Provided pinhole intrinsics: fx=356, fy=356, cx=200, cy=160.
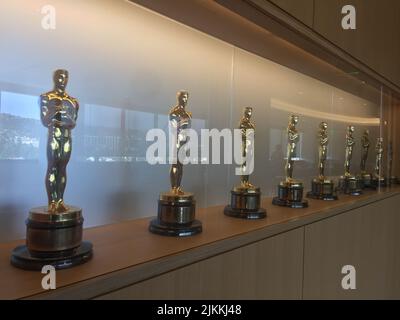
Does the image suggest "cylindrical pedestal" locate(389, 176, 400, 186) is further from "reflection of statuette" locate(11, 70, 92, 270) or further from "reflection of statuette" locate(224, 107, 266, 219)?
"reflection of statuette" locate(11, 70, 92, 270)

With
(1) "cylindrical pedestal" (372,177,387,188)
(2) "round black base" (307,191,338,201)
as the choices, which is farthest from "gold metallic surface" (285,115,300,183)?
(1) "cylindrical pedestal" (372,177,387,188)

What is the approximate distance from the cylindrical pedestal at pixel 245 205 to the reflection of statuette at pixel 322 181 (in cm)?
40

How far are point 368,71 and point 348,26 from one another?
0.84 ft

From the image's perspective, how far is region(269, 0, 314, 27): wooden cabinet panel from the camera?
73cm

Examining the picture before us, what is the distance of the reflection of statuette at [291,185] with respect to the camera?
39.2 inches

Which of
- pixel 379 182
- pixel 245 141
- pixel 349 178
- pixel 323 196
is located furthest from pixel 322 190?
pixel 379 182

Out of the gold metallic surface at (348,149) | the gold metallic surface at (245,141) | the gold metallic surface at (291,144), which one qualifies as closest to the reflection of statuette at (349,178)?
the gold metallic surface at (348,149)

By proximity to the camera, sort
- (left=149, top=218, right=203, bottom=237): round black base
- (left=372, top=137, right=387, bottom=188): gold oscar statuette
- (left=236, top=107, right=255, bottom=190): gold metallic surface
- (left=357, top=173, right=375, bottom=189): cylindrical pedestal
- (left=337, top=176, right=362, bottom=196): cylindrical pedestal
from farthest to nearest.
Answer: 1. (left=372, top=137, right=387, bottom=188): gold oscar statuette
2. (left=357, top=173, right=375, bottom=189): cylindrical pedestal
3. (left=337, top=176, right=362, bottom=196): cylindrical pedestal
4. (left=236, top=107, right=255, bottom=190): gold metallic surface
5. (left=149, top=218, right=203, bottom=237): round black base

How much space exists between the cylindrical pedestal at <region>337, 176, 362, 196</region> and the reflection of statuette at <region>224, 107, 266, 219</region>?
22.3 inches

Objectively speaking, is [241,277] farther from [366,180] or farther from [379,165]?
[379,165]

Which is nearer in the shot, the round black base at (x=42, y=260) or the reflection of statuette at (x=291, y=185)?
the round black base at (x=42, y=260)

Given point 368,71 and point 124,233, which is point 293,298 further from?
point 368,71

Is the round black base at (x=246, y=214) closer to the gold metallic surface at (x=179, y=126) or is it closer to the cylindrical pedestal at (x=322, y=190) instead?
the gold metallic surface at (x=179, y=126)
